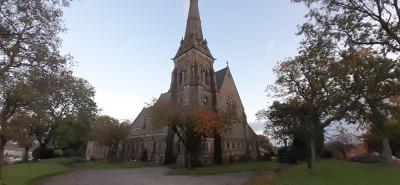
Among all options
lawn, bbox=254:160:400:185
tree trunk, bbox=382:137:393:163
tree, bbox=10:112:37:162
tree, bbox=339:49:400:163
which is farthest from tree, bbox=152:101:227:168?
tree trunk, bbox=382:137:393:163

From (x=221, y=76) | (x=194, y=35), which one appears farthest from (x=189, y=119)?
(x=221, y=76)

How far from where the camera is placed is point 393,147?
130 feet

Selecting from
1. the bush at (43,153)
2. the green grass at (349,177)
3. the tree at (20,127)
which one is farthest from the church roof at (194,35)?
the bush at (43,153)

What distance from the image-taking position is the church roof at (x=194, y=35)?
46.1m

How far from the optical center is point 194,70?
4366 cm

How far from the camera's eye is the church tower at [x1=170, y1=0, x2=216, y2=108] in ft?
139

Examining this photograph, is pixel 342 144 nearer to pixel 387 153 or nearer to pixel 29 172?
pixel 387 153

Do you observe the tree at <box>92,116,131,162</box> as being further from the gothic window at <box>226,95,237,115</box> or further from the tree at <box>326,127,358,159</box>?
the tree at <box>326,127,358,159</box>

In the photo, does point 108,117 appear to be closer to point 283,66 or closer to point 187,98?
point 187,98

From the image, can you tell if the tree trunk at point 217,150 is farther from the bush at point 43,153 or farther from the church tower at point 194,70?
the bush at point 43,153

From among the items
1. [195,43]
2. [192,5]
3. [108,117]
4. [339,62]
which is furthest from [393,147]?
[108,117]

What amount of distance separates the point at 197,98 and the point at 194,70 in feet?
Result: 16.6

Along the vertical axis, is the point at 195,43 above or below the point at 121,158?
above

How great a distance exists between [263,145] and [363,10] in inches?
2255
